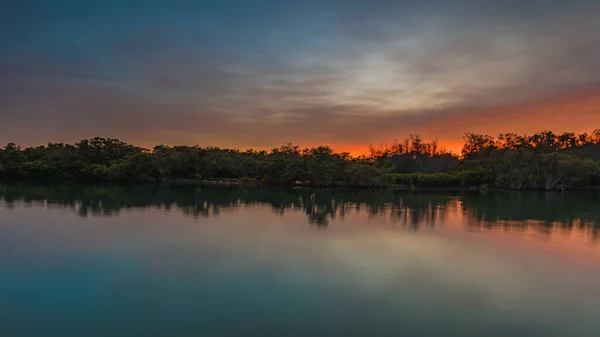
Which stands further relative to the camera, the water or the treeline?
the treeline

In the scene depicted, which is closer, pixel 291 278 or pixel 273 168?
pixel 291 278

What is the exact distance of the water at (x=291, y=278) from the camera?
20.3 ft

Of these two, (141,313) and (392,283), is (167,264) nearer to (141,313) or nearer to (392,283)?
(141,313)

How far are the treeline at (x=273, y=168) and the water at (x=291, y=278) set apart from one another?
27592 millimetres

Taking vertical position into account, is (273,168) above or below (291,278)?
above

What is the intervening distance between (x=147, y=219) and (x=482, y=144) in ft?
175

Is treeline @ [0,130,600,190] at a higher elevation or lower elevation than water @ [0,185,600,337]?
higher

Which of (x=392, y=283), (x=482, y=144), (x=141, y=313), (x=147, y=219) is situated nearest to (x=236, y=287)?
(x=141, y=313)

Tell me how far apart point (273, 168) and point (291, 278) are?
35838mm

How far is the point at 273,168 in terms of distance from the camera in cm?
4409

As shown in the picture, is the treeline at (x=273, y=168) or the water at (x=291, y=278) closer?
the water at (x=291, y=278)

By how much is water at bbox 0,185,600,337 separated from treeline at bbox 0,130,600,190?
27592 mm

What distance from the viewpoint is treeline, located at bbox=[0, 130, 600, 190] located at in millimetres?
42969

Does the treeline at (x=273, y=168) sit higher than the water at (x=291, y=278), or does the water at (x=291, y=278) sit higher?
the treeline at (x=273, y=168)
